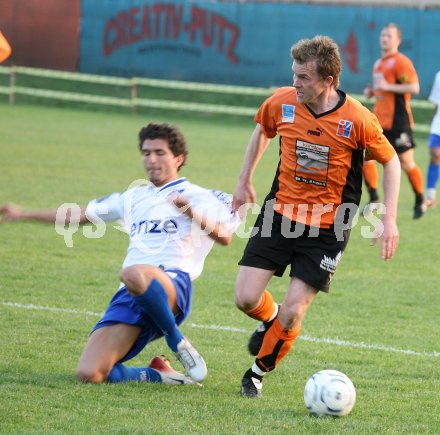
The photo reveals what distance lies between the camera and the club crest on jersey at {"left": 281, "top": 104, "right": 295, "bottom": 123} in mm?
5348

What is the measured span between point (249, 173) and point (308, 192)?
0.38 metres

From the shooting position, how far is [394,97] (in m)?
12.3

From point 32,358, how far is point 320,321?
223 centimetres

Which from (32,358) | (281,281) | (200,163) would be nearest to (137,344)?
(32,358)

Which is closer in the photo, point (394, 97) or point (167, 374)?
point (167, 374)

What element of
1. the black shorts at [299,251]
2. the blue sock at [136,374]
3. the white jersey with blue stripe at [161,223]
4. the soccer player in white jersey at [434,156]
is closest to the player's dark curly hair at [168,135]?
the white jersey with blue stripe at [161,223]

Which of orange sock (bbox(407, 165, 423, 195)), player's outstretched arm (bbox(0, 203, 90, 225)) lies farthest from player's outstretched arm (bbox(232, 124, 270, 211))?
orange sock (bbox(407, 165, 423, 195))

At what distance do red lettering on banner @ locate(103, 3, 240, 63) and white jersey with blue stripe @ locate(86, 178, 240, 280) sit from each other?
757 inches

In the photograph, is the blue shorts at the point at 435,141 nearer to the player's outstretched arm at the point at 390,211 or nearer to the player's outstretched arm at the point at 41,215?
the player's outstretched arm at the point at 390,211

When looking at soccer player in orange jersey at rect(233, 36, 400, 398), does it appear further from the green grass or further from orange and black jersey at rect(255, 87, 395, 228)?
the green grass

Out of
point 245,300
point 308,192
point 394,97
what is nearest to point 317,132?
point 308,192

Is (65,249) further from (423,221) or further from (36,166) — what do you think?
(36,166)

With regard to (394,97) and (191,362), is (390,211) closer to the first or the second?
(191,362)

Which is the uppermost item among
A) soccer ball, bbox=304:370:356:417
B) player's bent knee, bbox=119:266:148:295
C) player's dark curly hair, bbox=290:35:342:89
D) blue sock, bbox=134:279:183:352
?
player's dark curly hair, bbox=290:35:342:89
